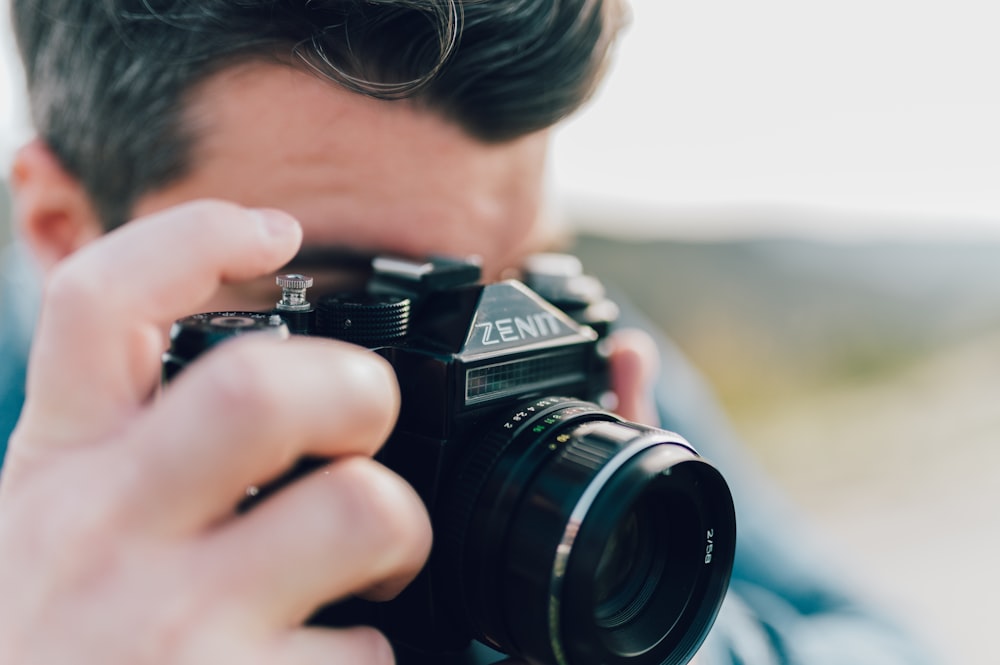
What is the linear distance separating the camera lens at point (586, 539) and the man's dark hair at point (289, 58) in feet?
0.88

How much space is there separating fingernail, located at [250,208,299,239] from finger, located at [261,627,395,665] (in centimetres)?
24

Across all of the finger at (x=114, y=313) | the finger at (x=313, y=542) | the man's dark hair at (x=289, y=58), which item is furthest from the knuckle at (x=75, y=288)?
the man's dark hair at (x=289, y=58)

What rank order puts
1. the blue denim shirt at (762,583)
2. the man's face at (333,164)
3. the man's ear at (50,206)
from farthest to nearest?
1. the blue denim shirt at (762,583)
2. the man's ear at (50,206)
3. the man's face at (333,164)

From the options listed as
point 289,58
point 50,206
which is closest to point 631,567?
point 289,58

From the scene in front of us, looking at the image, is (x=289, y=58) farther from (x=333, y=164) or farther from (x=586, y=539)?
(x=586, y=539)

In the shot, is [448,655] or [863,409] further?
[863,409]

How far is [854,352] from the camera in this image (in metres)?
3.26

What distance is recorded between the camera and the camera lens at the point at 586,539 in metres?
0.53

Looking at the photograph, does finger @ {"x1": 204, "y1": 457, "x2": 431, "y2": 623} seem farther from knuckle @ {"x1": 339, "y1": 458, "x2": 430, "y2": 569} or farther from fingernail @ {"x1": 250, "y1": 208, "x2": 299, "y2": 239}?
fingernail @ {"x1": 250, "y1": 208, "x2": 299, "y2": 239}

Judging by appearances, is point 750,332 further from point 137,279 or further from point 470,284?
point 137,279

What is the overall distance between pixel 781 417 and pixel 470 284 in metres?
2.50

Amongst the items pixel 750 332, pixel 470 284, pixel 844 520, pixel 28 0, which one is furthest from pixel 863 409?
pixel 28 0

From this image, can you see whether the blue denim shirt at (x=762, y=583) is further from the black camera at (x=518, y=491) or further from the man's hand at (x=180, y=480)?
the man's hand at (x=180, y=480)

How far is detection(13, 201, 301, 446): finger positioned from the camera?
441 millimetres
